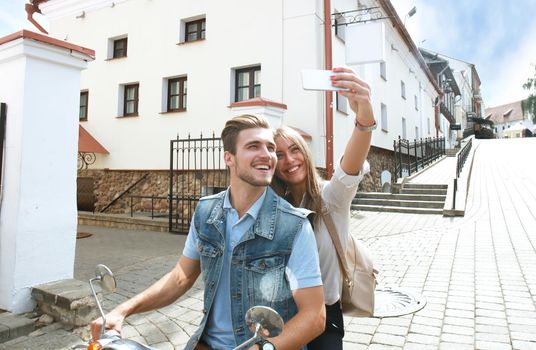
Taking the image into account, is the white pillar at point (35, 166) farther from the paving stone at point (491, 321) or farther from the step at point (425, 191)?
the step at point (425, 191)

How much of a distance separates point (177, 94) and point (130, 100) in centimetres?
200

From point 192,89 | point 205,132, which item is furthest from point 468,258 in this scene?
point 192,89

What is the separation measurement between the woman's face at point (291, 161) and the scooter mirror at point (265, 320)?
0.78 metres

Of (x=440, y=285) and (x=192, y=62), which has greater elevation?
(x=192, y=62)

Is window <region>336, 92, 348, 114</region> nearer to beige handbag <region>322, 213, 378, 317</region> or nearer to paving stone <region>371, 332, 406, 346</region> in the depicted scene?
paving stone <region>371, 332, 406, 346</region>

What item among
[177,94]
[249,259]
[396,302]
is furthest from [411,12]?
[249,259]

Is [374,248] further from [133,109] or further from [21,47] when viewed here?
[133,109]

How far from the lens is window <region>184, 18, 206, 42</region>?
11930mm

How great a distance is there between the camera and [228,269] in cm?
156

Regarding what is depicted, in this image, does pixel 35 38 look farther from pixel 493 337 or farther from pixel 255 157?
pixel 493 337

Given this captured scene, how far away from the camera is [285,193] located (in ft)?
6.32

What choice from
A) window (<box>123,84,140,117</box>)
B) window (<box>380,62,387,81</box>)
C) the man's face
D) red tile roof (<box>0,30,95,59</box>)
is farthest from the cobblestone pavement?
window (<box>123,84,140,117</box>)

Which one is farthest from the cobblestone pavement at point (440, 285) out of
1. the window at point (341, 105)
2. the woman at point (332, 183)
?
the window at point (341, 105)

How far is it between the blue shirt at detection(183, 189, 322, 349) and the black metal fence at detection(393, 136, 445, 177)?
1391 centimetres
